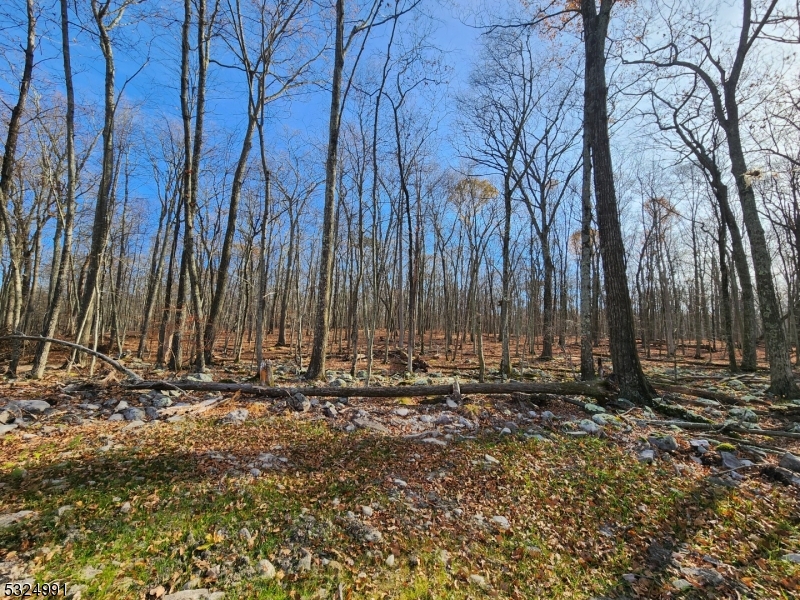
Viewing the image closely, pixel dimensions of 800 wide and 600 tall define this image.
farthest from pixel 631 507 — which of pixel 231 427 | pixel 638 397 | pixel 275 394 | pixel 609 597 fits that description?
pixel 275 394

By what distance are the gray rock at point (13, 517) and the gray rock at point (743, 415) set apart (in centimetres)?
877

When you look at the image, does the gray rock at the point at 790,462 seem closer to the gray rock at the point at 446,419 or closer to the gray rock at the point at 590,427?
the gray rock at the point at 590,427

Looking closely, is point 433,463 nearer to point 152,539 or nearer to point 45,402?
point 152,539

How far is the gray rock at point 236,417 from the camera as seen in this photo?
4.75 m

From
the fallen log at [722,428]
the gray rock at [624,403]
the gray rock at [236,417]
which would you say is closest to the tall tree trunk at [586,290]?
the gray rock at [624,403]

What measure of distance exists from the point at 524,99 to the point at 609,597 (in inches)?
595

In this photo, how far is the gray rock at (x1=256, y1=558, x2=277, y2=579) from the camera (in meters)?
2.23

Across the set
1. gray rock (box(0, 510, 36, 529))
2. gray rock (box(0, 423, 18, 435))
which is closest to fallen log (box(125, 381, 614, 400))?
gray rock (box(0, 423, 18, 435))

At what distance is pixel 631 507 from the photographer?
3.32 meters

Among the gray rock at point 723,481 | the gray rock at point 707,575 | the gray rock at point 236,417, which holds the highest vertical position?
the gray rock at point 236,417

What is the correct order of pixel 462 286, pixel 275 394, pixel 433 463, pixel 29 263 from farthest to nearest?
pixel 462 286 < pixel 29 263 < pixel 275 394 < pixel 433 463

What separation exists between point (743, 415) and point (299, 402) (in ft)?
24.2

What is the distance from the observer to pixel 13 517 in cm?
235

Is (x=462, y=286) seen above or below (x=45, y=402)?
above
